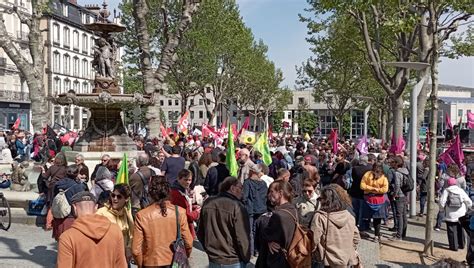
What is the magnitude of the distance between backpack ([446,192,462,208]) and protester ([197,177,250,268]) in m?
5.38

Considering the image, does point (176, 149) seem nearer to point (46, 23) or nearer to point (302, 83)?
point (302, 83)

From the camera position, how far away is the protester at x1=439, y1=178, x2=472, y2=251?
9.73 m

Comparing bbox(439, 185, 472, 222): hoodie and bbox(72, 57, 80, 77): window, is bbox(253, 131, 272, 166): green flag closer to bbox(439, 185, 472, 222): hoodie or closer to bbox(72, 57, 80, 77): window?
bbox(439, 185, 472, 222): hoodie

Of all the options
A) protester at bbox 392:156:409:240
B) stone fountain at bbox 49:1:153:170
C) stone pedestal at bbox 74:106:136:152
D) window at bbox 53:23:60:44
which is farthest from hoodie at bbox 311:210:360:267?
window at bbox 53:23:60:44

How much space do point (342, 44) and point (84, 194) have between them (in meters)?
25.4

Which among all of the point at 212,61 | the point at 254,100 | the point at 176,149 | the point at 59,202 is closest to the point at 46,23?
the point at 254,100

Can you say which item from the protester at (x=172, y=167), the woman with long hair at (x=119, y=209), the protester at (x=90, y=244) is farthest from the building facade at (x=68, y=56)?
the protester at (x=90, y=244)

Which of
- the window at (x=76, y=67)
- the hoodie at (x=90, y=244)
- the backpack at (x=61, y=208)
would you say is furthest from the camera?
the window at (x=76, y=67)

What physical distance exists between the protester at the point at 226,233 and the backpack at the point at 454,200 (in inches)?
212

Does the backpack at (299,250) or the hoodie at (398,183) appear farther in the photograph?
the hoodie at (398,183)

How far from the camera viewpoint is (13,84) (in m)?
58.0

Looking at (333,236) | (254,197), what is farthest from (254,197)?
(333,236)

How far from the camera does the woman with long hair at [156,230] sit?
5371 millimetres

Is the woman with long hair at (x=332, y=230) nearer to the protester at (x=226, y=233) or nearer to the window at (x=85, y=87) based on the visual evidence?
the protester at (x=226, y=233)
